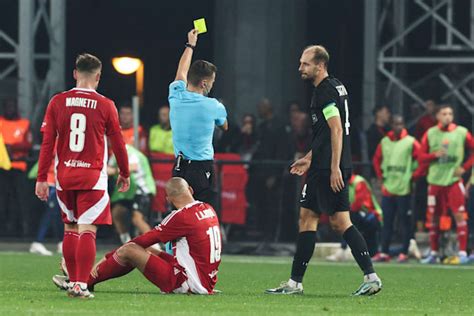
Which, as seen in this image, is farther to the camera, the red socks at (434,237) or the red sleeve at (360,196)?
the red socks at (434,237)

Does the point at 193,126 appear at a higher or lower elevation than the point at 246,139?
higher

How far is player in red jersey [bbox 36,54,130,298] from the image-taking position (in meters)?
13.2

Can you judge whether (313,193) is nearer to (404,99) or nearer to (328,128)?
(328,128)

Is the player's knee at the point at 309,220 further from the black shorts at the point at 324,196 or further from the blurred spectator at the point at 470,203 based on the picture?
the blurred spectator at the point at 470,203

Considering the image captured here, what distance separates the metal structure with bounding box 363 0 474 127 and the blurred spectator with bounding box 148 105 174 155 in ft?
10.4

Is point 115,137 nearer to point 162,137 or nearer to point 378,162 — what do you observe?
point 378,162

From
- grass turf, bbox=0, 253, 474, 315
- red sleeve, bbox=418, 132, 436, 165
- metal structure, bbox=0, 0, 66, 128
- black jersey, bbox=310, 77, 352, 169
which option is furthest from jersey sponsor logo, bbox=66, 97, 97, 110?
metal structure, bbox=0, 0, 66, 128

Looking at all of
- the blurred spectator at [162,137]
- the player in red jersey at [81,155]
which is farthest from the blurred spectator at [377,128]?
the player in red jersey at [81,155]

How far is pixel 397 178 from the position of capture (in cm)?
2244

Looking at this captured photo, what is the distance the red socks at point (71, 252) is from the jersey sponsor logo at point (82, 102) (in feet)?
3.25

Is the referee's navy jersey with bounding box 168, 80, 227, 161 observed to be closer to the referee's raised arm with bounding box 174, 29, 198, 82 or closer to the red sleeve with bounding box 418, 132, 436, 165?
the referee's raised arm with bounding box 174, 29, 198, 82

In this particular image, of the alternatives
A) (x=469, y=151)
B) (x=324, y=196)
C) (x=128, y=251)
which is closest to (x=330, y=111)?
(x=324, y=196)

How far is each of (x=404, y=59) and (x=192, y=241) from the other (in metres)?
12.8

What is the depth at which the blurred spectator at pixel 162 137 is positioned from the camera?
24516 millimetres
